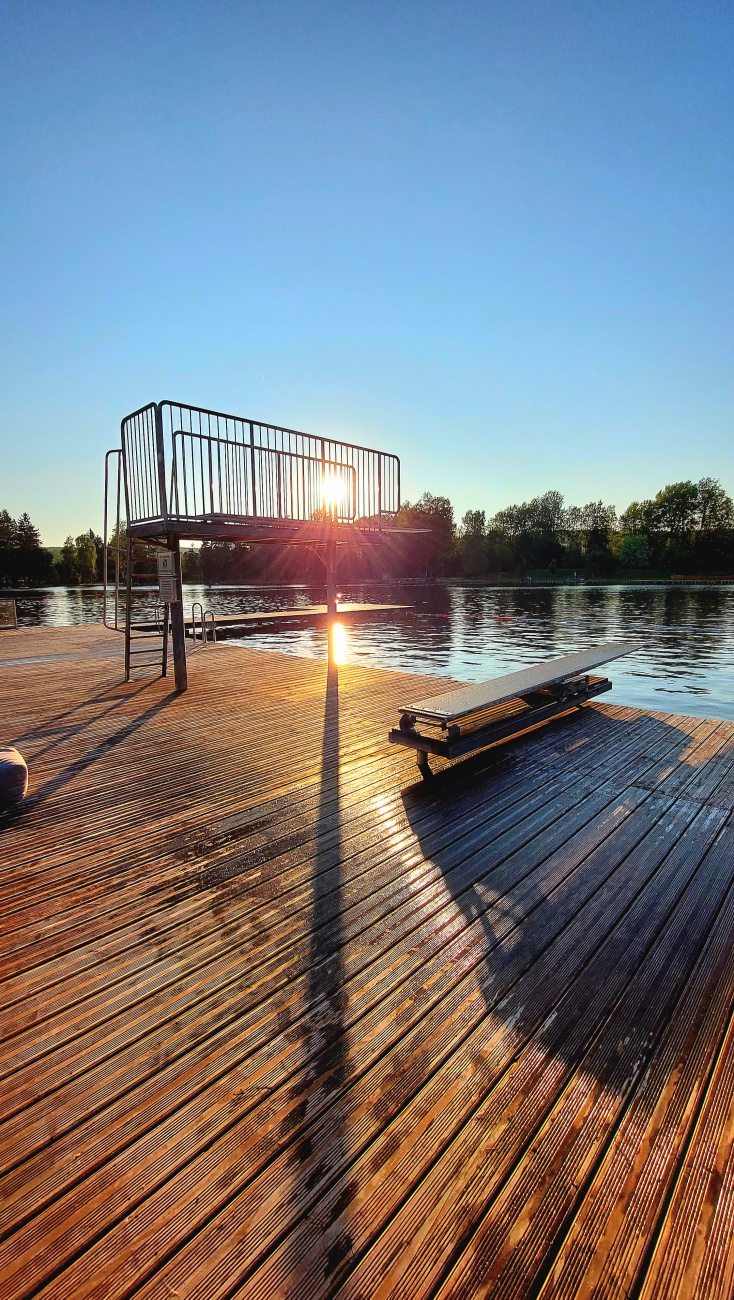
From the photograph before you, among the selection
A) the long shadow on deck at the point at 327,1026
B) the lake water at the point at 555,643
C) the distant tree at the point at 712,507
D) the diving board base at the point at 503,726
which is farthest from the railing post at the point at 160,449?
the distant tree at the point at 712,507

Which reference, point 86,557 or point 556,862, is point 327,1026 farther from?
point 86,557

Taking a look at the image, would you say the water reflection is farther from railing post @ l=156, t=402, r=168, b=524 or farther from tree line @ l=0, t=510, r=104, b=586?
tree line @ l=0, t=510, r=104, b=586

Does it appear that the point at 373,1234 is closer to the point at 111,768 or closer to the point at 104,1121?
the point at 104,1121

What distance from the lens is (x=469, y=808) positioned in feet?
14.1

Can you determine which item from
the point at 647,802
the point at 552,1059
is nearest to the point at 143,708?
the point at 647,802

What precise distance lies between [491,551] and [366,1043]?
4099 inches

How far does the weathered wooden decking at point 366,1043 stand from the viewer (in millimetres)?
1489

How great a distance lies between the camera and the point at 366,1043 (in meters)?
2.13

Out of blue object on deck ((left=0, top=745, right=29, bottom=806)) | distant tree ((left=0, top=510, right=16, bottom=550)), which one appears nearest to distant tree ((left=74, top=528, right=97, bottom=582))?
distant tree ((left=0, top=510, right=16, bottom=550))

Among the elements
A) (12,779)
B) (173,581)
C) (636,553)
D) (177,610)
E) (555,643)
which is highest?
(636,553)

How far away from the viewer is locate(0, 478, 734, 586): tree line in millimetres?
84250

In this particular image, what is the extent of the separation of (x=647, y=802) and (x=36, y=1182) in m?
4.15

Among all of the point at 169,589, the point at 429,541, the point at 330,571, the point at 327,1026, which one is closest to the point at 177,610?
the point at 169,589

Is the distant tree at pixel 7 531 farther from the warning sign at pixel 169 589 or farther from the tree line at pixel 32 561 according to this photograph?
the warning sign at pixel 169 589
